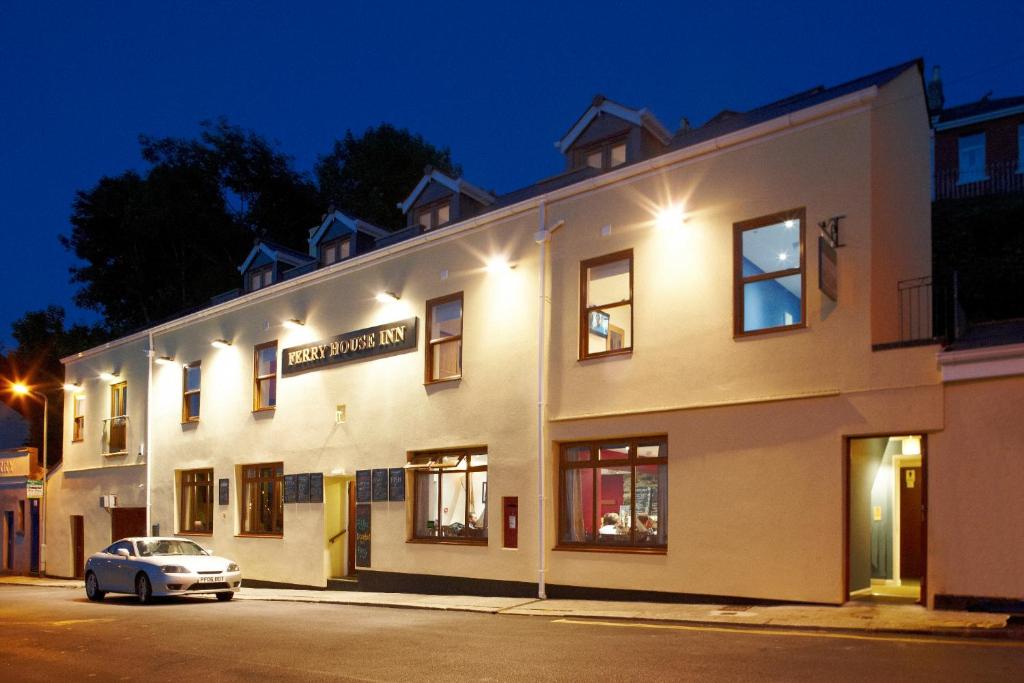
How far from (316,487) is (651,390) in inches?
393

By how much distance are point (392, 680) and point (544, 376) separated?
29.1ft

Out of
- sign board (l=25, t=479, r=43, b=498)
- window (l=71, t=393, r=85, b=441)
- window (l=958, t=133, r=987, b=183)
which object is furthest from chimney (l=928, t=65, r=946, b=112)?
sign board (l=25, t=479, r=43, b=498)

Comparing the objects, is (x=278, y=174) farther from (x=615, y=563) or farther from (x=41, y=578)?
(x=615, y=563)

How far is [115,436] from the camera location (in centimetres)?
3102

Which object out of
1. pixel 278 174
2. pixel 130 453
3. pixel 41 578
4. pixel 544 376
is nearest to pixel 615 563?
pixel 544 376

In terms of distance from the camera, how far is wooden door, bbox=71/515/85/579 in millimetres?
32656

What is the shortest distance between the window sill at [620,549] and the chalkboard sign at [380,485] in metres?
5.17

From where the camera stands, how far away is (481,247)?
752 inches

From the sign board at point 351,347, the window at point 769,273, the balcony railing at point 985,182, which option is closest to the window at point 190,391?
the sign board at point 351,347

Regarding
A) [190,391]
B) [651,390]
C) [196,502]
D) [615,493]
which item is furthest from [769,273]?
[196,502]

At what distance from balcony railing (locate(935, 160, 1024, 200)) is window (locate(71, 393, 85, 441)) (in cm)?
3090

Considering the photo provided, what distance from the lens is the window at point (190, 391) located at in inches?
1083

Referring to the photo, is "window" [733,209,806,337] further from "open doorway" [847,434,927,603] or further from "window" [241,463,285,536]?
"window" [241,463,285,536]

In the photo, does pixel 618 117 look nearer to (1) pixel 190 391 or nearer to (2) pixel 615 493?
(2) pixel 615 493
